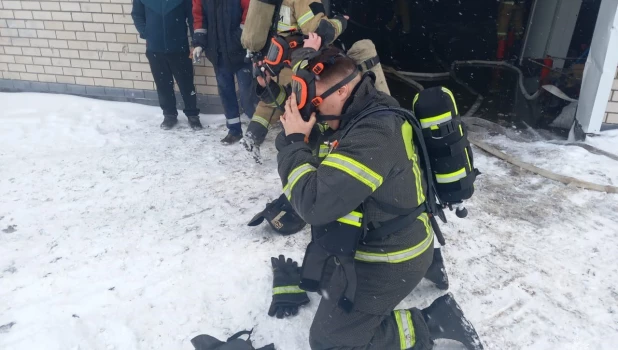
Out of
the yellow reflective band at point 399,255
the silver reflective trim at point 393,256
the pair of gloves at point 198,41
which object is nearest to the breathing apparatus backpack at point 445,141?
the yellow reflective band at point 399,255

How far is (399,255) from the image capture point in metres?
2.29

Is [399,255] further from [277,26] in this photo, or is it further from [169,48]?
[169,48]

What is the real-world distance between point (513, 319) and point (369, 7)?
12627 mm

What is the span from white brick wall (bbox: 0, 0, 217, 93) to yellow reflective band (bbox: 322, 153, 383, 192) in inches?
161

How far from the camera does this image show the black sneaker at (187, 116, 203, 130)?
5441 millimetres

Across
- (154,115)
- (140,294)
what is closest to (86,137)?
(154,115)

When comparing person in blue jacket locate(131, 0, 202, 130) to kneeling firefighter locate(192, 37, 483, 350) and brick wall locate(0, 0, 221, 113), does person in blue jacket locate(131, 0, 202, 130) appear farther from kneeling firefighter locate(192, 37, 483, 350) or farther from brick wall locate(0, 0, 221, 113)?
kneeling firefighter locate(192, 37, 483, 350)

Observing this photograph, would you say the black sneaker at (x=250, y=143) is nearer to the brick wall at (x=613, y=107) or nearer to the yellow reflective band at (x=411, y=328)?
the yellow reflective band at (x=411, y=328)

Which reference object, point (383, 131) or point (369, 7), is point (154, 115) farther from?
point (369, 7)

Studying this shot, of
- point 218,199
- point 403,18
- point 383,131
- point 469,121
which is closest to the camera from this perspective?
point 383,131

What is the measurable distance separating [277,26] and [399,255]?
266 centimetres

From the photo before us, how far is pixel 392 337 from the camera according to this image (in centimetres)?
229

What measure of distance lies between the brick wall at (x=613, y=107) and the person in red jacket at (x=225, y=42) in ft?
12.5

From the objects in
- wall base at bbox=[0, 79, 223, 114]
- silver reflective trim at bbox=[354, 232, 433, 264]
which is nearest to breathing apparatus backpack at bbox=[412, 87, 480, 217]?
silver reflective trim at bbox=[354, 232, 433, 264]
